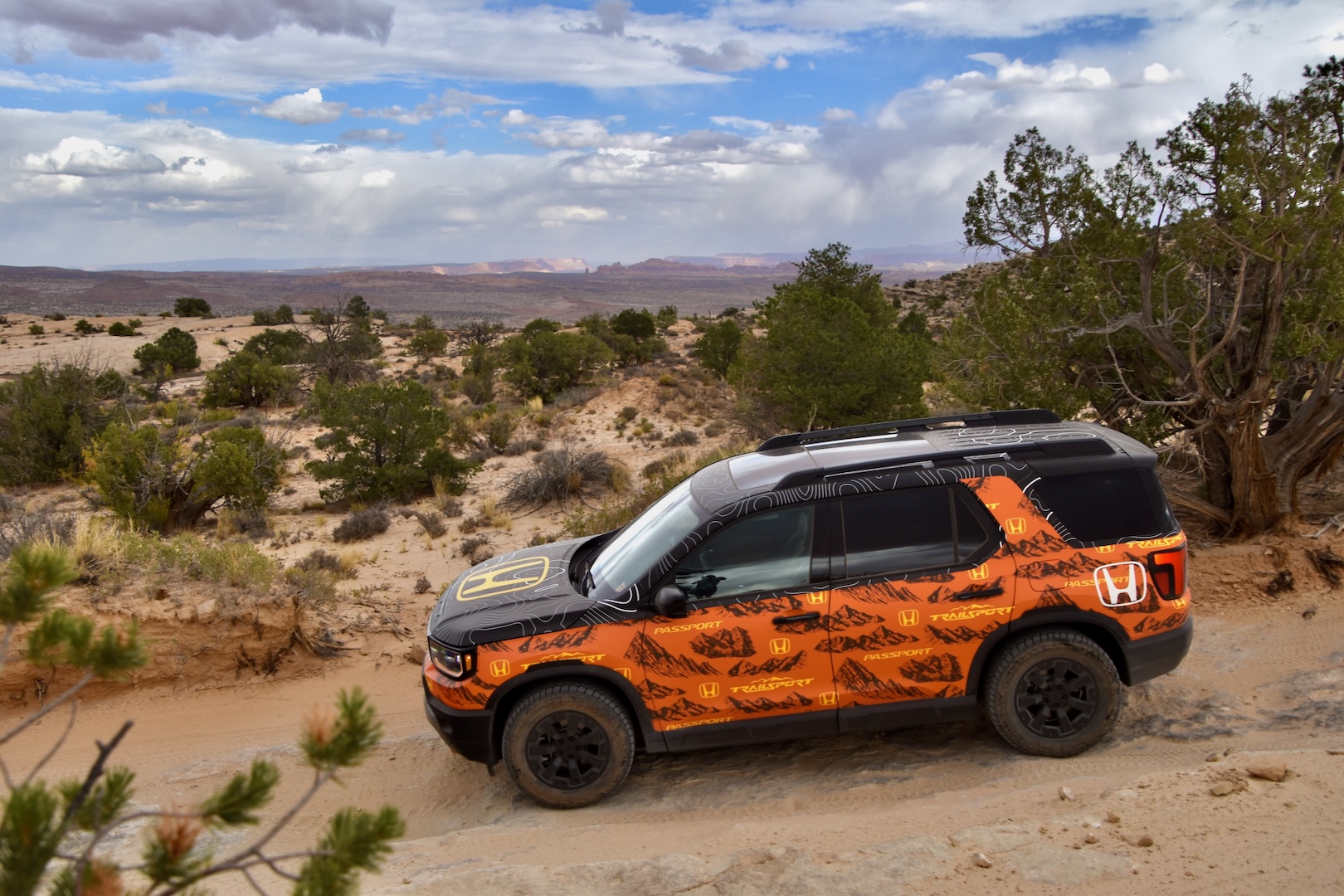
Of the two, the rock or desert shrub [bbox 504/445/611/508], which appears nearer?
the rock

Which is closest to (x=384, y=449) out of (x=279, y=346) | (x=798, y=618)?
(x=798, y=618)

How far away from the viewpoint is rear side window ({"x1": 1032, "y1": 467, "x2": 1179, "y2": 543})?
5262 mm

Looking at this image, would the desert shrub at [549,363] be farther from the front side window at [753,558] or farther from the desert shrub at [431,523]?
the front side window at [753,558]

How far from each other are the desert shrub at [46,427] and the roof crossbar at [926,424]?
16853 millimetres

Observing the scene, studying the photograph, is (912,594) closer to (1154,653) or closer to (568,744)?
(1154,653)

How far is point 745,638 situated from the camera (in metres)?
5.14

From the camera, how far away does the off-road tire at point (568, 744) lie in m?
5.16

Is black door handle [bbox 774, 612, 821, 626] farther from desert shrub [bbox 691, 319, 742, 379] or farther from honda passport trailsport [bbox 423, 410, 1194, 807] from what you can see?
desert shrub [bbox 691, 319, 742, 379]

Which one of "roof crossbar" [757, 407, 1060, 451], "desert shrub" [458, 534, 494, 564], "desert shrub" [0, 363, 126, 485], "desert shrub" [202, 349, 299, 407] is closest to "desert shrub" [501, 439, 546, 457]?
"desert shrub" [0, 363, 126, 485]

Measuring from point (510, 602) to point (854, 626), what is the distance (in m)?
1.99

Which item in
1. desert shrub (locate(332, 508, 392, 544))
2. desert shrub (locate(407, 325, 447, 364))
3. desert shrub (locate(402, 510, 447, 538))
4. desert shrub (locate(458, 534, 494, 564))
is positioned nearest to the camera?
desert shrub (locate(458, 534, 494, 564))

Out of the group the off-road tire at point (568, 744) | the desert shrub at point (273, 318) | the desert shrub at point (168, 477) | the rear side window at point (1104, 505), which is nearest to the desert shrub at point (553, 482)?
the desert shrub at point (168, 477)

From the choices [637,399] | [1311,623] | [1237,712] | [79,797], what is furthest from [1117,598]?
[637,399]

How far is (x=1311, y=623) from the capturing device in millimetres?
7043
